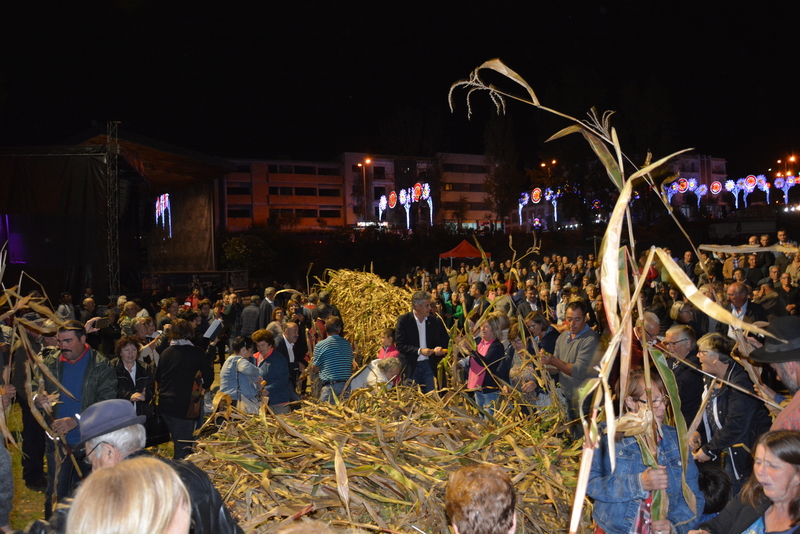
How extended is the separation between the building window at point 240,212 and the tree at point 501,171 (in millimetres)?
30038

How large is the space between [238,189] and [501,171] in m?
32.4

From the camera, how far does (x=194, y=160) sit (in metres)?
20.2

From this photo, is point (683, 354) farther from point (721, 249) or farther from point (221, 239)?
point (221, 239)

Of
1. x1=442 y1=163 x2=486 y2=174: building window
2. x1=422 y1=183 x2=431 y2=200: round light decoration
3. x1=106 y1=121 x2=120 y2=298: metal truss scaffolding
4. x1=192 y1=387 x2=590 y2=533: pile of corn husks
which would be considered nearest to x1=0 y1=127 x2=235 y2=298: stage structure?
x1=106 y1=121 x2=120 y2=298: metal truss scaffolding

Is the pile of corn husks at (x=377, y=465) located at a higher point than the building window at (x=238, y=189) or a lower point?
lower

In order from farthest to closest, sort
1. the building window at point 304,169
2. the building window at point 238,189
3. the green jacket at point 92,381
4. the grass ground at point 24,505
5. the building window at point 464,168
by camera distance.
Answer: the building window at point 464,168
the building window at point 304,169
the building window at point 238,189
the grass ground at point 24,505
the green jacket at point 92,381

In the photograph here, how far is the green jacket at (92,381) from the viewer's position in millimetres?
4422

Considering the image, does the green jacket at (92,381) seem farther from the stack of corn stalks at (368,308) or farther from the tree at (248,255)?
the tree at (248,255)

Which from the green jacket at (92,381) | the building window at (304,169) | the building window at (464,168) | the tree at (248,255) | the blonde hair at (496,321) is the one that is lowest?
the green jacket at (92,381)

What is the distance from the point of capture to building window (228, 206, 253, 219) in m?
67.8

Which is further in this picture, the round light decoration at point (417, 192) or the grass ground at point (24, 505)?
the round light decoration at point (417, 192)

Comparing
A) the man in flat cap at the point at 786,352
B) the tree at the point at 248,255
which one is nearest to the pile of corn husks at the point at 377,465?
the man in flat cap at the point at 786,352

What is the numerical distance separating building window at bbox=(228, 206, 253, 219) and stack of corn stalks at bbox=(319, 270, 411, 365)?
199 ft

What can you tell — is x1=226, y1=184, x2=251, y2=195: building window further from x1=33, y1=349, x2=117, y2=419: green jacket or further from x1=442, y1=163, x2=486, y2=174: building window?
x1=33, y1=349, x2=117, y2=419: green jacket
